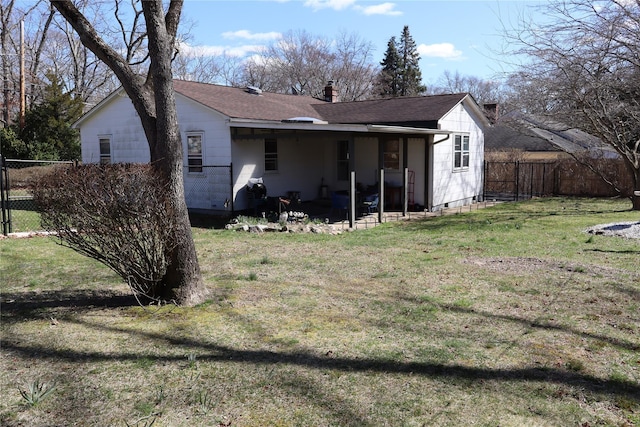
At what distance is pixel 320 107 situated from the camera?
65.7 feet

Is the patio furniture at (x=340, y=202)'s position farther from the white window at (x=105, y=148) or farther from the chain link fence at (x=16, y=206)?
the white window at (x=105, y=148)

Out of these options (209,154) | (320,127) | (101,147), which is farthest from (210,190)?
(101,147)

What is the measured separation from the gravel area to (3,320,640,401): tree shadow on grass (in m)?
7.88

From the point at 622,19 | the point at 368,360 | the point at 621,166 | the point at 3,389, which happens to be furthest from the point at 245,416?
the point at 621,166

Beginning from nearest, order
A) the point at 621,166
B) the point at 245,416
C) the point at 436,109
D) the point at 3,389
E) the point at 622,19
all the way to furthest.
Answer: the point at 245,416 → the point at 3,389 → the point at 622,19 → the point at 436,109 → the point at 621,166

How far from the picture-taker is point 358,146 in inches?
672

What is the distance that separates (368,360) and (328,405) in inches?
32.3

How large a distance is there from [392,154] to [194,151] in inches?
243

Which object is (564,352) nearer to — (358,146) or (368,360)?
(368,360)

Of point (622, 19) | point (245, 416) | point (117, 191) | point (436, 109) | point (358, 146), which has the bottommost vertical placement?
point (245, 416)

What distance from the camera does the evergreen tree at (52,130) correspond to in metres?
23.6

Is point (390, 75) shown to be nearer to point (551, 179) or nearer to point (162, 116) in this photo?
point (551, 179)

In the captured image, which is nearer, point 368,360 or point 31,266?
point 368,360

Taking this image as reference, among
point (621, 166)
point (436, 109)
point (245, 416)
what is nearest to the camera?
point (245, 416)
